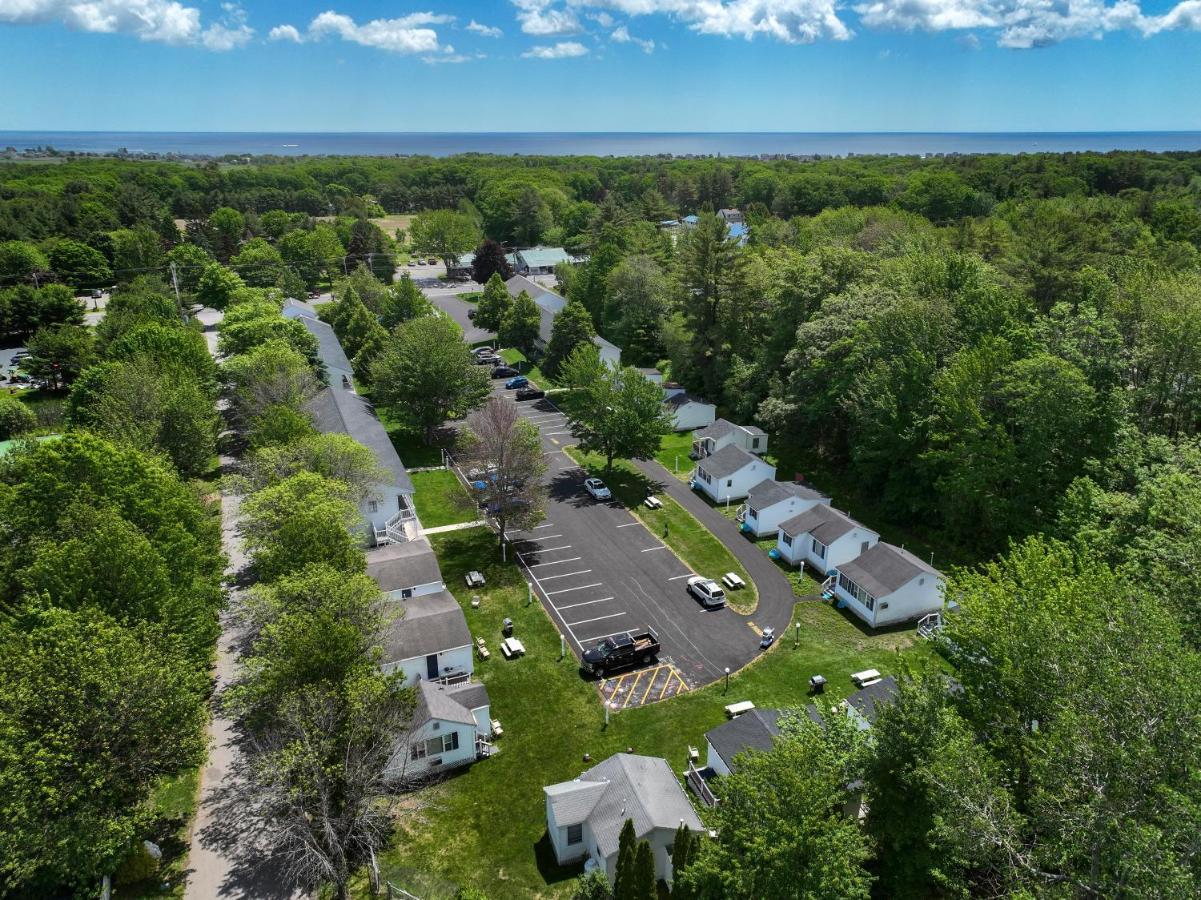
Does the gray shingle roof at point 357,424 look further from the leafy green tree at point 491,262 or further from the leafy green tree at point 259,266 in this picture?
the leafy green tree at point 491,262

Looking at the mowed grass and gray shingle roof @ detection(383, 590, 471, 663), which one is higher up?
gray shingle roof @ detection(383, 590, 471, 663)

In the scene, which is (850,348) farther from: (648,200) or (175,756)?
(648,200)

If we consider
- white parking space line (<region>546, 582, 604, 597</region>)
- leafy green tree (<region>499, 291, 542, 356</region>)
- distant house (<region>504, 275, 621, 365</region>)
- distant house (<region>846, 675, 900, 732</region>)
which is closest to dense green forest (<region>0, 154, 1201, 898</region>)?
leafy green tree (<region>499, 291, 542, 356</region>)

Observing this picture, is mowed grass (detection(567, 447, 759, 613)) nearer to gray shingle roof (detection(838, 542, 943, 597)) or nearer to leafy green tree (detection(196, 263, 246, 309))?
gray shingle roof (detection(838, 542, 943, 597))

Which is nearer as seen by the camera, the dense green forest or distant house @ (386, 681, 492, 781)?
the dense green forest

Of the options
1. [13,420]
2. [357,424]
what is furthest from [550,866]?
[13,420]

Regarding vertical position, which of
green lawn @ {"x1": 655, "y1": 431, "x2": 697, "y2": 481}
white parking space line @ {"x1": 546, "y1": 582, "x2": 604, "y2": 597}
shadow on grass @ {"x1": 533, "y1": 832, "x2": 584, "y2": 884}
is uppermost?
green lawn @ {"x1": 655, "y1": 431, "x2": 697, "y2": 481}

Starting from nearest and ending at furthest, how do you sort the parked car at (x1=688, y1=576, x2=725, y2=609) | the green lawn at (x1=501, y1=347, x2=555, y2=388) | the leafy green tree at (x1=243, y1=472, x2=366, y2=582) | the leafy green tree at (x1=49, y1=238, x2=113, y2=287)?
1. the leafy green tree at (x1=243, y1=472, x2=366, y2=582)
2. the parked car at (x1=688, y1=576, x2=725, y2=609)
3. the green lawn at (x1=501, y1=347, x2=555, y2=388)
4. the leafy green tree at (x1=49, y1=238, x2=113, y2=287)

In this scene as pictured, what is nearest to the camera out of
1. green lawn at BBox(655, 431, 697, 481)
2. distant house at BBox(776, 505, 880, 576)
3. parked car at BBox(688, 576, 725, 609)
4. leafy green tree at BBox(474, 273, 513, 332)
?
parked car at BBox(688, 576, 725, 609)
